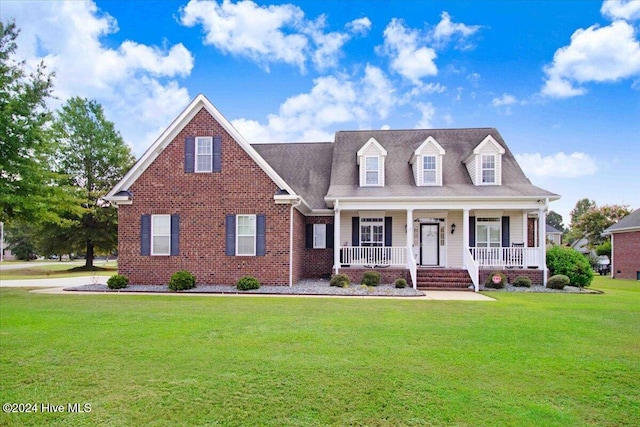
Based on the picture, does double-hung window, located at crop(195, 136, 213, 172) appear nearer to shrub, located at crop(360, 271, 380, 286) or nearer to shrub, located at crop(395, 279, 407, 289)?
shrub, located at crop(360, 271, 380, 286)

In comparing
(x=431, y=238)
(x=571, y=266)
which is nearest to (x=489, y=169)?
(x=431, y=238)

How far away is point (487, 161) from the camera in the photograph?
18.7m

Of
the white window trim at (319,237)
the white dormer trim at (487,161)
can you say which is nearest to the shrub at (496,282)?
the white dormer trim at (487,161)

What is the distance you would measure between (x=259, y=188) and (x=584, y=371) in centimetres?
1234

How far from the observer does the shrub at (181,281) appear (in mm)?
14727

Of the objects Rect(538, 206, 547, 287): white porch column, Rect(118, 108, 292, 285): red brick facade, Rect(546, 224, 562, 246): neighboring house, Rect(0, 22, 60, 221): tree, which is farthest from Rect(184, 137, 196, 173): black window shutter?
Rect(546, 224, 562, 246): neighboring house

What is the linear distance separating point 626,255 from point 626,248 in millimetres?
487

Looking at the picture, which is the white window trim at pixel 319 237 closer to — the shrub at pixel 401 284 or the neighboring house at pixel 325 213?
the neighboring house at pixel 325 213

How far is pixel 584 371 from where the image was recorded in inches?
217

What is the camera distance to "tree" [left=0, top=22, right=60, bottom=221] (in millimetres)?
15172

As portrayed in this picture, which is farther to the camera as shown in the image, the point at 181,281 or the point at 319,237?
the point at 319,237

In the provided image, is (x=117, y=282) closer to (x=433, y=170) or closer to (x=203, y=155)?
(x=203, y=155)

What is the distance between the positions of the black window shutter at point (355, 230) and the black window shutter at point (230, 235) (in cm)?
596

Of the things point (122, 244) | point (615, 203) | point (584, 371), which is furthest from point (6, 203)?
point (615, 203)
